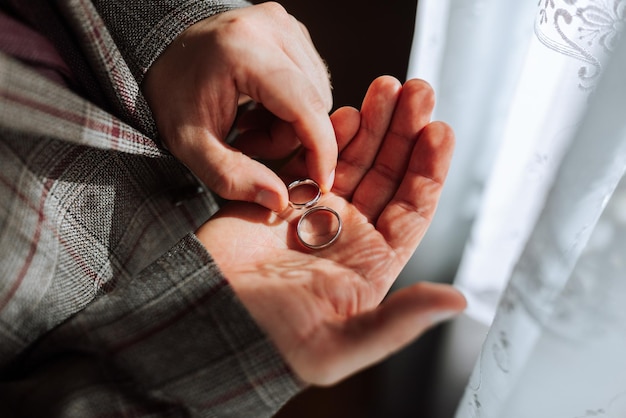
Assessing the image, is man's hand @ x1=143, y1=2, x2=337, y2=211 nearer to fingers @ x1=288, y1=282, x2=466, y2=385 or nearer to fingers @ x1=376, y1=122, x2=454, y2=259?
fingers @ x1=376, y1=122, x2=454, y2=259

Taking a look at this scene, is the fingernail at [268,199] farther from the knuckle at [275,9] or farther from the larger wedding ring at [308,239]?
the knuckle at [275,9]

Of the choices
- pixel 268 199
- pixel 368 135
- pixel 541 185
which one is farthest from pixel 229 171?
pixel 541 185

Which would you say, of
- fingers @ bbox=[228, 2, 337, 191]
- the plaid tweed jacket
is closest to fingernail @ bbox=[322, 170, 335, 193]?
fingers @ bbox=[228, 2, 337, 191]

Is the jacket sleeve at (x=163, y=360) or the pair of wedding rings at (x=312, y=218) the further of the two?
the pair of wedding rings at (x=312, y=218)

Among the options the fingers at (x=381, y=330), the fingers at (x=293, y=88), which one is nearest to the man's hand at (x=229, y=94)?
the fingers at (x=293, y=88)

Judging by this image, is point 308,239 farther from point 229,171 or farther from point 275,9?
point 275,9

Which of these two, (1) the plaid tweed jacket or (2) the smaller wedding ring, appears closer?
(1) the plaid tweed jacket
